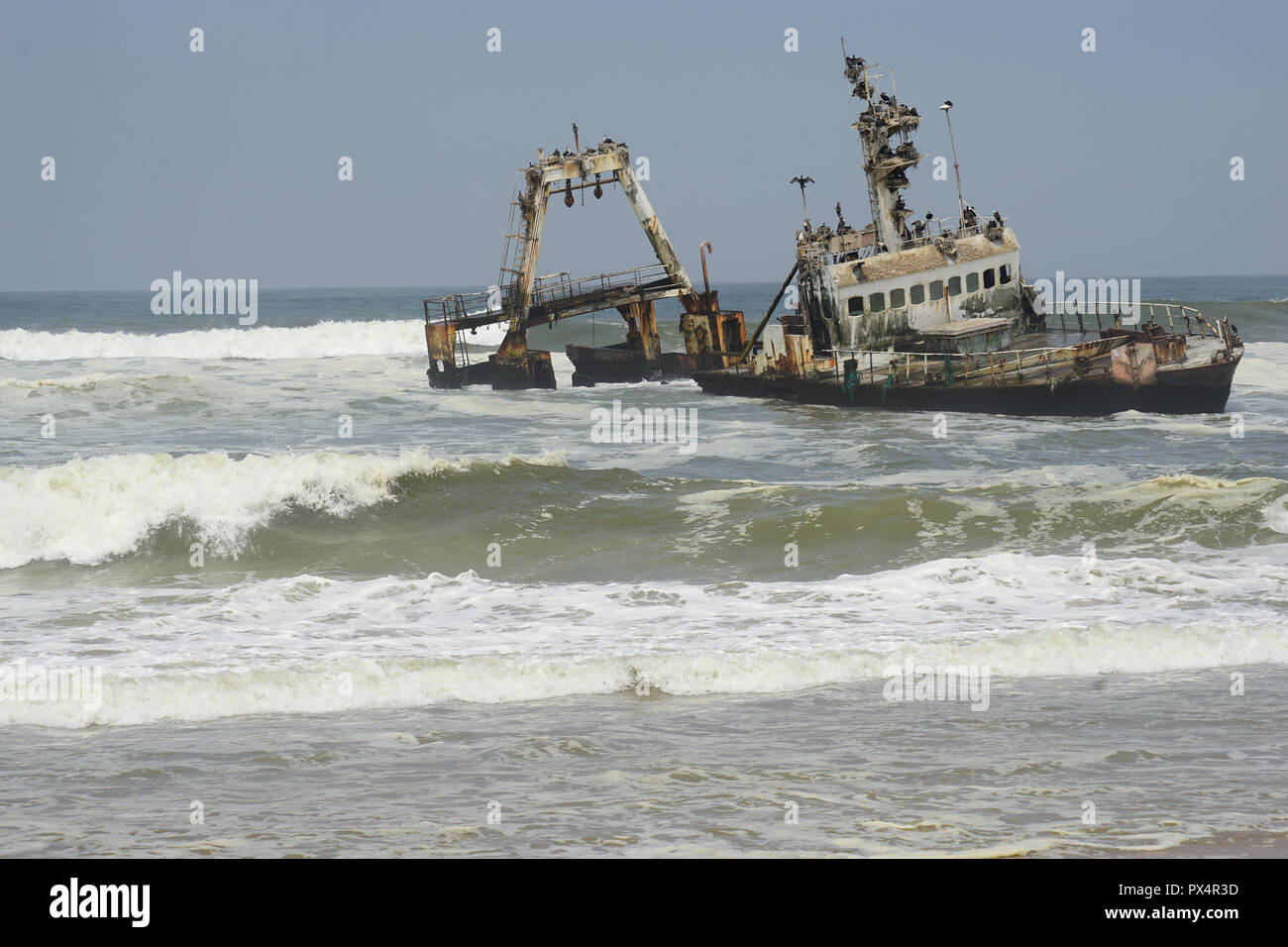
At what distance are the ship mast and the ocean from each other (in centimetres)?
1170

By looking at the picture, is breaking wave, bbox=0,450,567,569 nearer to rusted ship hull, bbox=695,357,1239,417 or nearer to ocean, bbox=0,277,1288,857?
ocean, bbox=0,277,1288,857

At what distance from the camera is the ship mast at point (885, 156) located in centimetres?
3528

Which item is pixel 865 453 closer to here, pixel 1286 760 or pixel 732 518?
pixel 732 518

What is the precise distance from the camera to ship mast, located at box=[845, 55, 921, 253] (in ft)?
116

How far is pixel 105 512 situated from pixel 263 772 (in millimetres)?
10784

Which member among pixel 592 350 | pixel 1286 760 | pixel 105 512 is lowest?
pixel 1286 760

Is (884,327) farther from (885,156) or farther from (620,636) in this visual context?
(620,636)

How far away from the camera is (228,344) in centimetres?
6975

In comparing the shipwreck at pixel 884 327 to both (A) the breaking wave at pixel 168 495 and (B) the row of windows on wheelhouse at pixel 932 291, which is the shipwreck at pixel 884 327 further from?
(A) the breaking wave at pixel 168 495

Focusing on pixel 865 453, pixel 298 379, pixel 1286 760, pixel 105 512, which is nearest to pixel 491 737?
pixel 1286 760

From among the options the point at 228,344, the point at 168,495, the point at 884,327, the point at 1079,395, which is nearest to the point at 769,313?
the point at 884,327

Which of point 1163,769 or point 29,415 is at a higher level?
point 29,415

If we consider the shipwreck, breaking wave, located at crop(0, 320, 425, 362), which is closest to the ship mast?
the shipwreck
